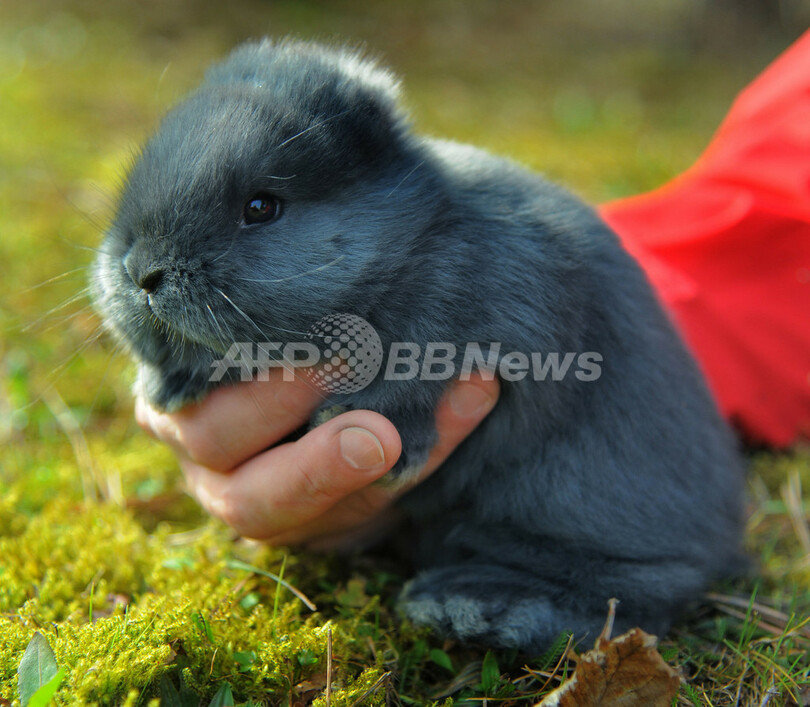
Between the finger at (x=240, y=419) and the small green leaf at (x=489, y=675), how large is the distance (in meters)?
0.95

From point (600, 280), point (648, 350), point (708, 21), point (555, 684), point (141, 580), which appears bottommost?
point (555, 684)

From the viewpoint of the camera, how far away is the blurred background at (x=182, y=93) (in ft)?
11.5

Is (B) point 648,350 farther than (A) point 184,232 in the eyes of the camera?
Yes

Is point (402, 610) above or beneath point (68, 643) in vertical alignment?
beneath

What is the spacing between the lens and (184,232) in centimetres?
200

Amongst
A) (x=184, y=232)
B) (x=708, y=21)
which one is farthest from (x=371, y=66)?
(x=708, y=21)

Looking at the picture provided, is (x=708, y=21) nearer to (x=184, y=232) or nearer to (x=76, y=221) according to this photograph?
(x=76, y=221)

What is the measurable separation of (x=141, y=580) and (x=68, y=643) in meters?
0.58

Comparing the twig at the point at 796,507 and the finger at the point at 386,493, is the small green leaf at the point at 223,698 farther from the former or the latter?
the twig at the point at 796,507

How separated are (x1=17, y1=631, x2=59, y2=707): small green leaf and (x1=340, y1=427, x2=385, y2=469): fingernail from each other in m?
0.93

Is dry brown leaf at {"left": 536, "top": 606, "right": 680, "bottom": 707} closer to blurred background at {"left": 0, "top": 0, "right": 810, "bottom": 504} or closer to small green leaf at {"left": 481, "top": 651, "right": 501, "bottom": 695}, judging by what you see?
small green leaf at {"left": 481, "top": 651, "right": 501, "bottom": 695}

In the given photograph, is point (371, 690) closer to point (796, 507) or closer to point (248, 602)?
point (248, 602)

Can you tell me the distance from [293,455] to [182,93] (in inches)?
62.2

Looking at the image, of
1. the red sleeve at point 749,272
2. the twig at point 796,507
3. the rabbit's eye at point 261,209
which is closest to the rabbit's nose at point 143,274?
the rabbit's eye at point 261,209
